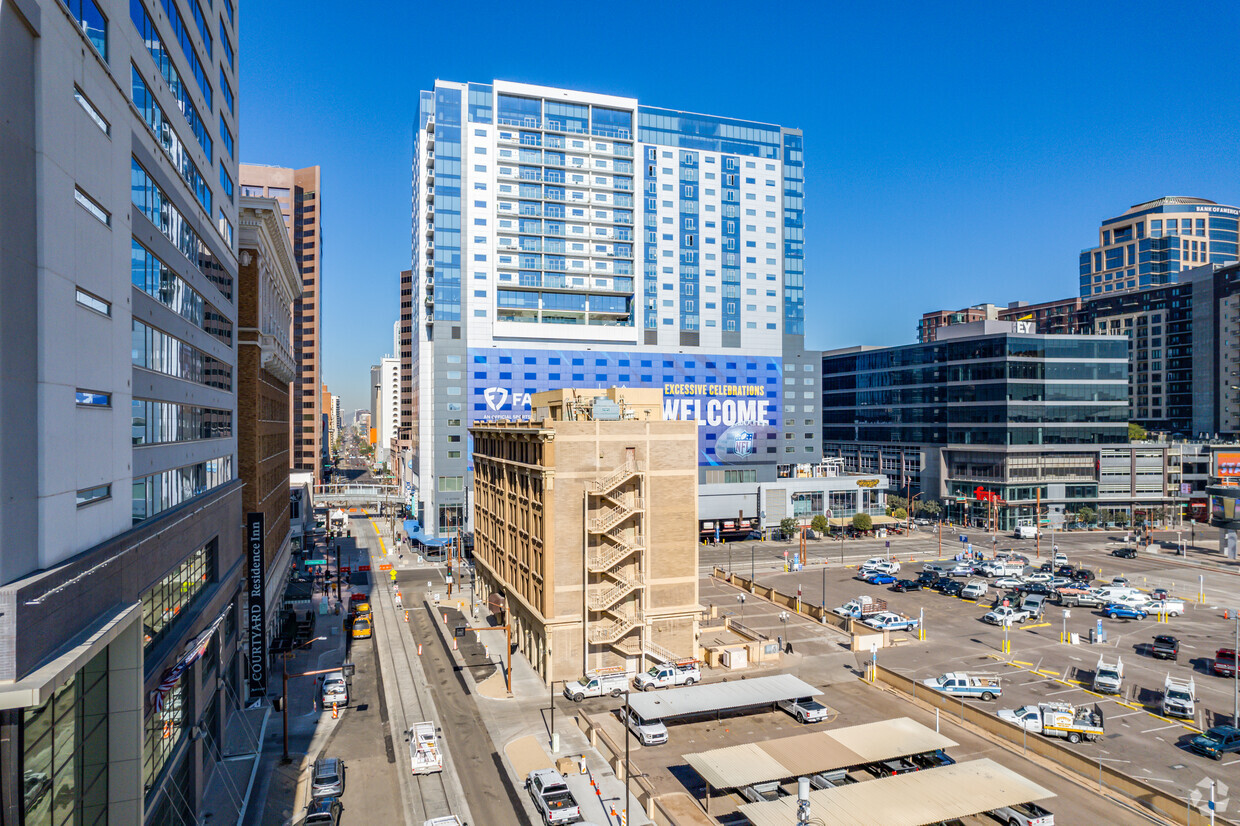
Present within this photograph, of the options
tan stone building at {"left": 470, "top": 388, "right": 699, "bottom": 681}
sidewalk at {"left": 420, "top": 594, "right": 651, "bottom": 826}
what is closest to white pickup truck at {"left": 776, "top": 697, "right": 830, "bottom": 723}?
tan stone building at {"left": 470, "top": 388, "right": 699, "bottom": 681}

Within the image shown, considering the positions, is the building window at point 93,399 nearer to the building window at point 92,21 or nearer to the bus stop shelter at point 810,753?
the building window at point 92,21

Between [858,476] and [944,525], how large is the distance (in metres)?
19.4

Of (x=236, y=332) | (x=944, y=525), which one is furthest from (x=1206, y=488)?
(x=236, y=332)

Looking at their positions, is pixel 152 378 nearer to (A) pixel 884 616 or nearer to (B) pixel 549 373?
(A) pixel 884 616

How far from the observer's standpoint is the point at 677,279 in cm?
11131

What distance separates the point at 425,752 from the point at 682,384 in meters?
79.1

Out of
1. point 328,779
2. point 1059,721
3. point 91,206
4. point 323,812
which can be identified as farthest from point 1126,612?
point 91,206

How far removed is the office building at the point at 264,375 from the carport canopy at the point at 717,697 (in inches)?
923

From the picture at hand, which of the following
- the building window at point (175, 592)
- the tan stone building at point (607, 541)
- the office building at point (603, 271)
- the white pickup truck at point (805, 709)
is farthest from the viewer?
the office building at point (603, 271)

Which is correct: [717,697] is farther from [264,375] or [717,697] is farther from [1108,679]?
[264,375]

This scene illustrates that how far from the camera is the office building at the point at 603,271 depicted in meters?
100

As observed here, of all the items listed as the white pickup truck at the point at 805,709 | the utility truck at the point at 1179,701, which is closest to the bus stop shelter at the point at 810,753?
the white pickup truck at the point at 805,709

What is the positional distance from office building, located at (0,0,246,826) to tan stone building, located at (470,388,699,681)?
63.9ft

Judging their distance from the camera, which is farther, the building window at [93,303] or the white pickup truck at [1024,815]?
the white pickup truck at [1024,815]
